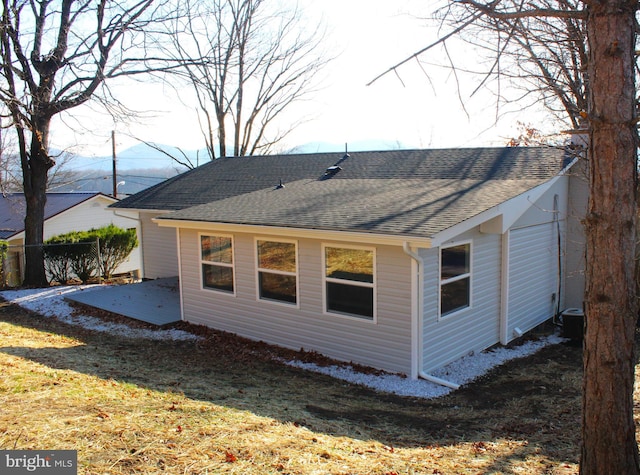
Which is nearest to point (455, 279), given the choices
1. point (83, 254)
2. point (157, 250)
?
point (157, 250)

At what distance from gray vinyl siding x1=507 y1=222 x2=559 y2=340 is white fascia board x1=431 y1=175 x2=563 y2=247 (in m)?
0.72

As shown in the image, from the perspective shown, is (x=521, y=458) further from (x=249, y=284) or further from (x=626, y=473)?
(x=249, y=284)

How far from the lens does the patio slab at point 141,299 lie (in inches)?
500

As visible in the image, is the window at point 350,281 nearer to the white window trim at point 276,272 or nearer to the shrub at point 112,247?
the white window trim at point 276,272

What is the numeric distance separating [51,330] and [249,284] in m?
4.60

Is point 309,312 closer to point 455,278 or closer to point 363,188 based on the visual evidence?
point 455,278

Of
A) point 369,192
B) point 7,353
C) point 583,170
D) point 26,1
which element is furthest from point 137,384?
point 26,1

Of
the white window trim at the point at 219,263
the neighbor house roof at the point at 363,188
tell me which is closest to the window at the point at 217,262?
the white window trim at the point at 219,263

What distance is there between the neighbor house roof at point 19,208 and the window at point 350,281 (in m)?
18.6

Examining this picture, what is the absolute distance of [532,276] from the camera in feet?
39.5

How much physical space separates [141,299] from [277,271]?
5.41 meters

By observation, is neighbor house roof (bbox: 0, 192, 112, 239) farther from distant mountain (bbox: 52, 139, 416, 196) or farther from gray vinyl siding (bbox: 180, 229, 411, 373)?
gray vinyl siding (bbox: 180, 229, 411, 373)

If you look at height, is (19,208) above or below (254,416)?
above

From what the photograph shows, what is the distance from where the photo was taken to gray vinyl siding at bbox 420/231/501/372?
8.84 meters
